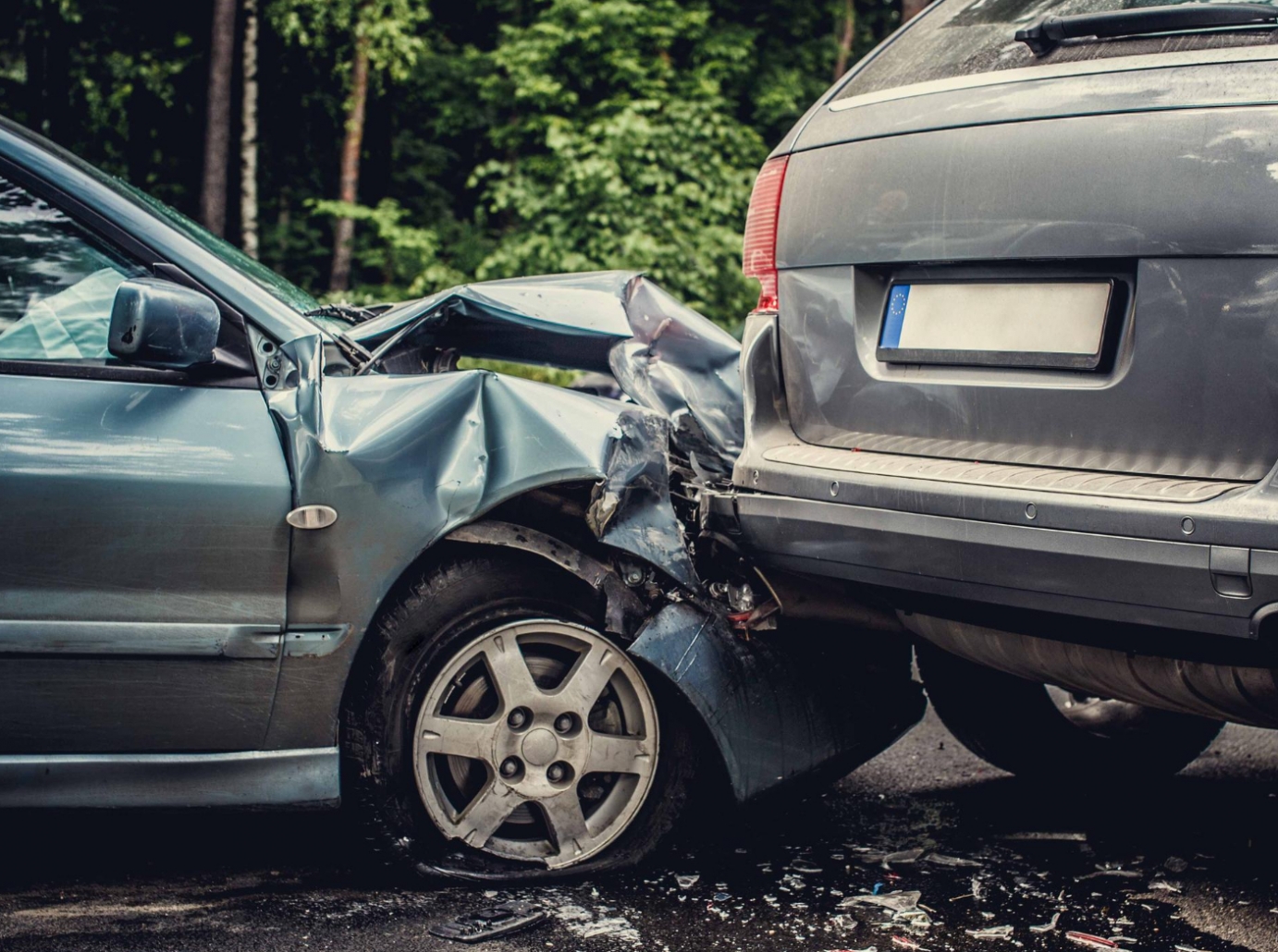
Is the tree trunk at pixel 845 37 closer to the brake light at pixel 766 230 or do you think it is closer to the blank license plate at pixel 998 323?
the brake light at pixel 766 230

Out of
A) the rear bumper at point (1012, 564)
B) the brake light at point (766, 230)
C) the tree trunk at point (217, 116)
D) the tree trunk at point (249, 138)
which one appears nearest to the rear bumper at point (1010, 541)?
the rear bumper at point (1012, 564)

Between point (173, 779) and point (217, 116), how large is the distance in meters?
10.9

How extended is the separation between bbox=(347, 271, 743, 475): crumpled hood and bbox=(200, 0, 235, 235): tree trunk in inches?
380

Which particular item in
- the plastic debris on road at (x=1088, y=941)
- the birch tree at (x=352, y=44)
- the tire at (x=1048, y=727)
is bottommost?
the plastic debris on road at (x=1088, y=941)

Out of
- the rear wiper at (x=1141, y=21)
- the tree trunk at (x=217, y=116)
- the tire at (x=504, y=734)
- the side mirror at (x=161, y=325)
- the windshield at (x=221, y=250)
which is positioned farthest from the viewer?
the tree trunk at (x=217, y=116)

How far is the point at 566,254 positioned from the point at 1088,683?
11.6 meters

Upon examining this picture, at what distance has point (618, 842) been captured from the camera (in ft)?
9.61

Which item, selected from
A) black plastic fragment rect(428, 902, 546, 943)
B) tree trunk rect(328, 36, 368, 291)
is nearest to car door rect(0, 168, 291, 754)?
black plastic fragment rect(428, 902, 546, 943)

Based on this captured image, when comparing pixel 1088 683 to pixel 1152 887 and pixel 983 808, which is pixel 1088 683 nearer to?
pixel 1152 887

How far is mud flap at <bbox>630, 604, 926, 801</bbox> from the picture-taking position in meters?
2.86

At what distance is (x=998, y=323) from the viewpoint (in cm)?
255

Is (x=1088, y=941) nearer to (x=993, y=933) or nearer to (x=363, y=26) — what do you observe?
(x=993, y=933)

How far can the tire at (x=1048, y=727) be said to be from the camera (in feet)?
11.4

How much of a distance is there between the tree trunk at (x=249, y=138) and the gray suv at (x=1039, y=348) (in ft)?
38.5
